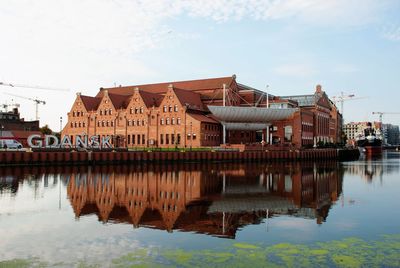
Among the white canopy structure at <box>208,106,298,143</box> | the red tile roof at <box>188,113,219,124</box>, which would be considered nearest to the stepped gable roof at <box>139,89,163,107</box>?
the red tile roof at <box>188,113,219,124</box>

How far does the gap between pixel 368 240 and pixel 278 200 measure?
12.9 meters

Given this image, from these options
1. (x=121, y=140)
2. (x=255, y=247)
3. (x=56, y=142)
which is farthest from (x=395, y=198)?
(x=121, y=140)

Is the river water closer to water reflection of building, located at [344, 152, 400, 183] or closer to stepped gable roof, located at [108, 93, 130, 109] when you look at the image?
water reflection of building, located at [344, 152, 400, 183]

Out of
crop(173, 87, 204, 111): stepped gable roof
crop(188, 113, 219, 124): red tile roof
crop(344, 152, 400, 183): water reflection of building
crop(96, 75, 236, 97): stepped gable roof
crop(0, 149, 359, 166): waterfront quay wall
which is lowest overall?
crop(344, 152, 400, 183): water reflection of building

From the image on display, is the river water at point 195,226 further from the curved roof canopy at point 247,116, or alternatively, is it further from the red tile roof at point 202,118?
the red tile roof at point 202,118

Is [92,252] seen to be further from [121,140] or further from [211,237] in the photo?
[121,140]

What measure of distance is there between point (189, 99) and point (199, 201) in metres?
70.6

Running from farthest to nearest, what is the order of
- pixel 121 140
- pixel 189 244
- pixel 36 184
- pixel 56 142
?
1. pixel 121 140
2. pixel 56 142
3. pixel 36 184
4. pixel 189 244

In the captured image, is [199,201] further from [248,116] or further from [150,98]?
[150,98]

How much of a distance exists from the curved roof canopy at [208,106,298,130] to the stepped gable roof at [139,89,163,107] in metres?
18.8

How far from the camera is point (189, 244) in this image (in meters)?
17.6

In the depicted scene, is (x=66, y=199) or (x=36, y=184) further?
(x=36, y=184)

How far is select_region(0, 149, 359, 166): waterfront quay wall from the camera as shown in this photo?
206 feet

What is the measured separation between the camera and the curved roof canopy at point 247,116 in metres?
90.9
